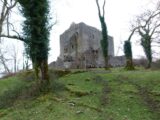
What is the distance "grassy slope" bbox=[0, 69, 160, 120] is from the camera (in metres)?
16.2

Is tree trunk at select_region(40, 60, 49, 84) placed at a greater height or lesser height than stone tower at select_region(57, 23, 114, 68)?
lesser

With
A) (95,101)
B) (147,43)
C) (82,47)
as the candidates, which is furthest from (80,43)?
(95,101)

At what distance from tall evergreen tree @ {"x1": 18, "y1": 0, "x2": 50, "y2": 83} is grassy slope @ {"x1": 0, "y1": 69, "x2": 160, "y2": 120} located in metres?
1.86

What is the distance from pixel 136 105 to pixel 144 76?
750cm

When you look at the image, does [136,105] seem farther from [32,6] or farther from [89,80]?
[32,6]

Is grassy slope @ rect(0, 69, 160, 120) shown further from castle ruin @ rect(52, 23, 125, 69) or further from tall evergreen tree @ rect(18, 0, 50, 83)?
castle ruin @ rect(52, 23, 125, 69)

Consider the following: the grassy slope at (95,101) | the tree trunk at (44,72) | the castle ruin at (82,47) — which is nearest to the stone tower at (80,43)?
the castle ruin at (82,47)

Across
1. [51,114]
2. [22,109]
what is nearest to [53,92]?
[22,109]

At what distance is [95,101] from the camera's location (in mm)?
18594

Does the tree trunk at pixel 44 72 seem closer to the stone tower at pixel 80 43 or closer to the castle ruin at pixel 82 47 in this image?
the castle ruin at pixel 82 47

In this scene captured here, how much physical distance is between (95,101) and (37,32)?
7273 mm

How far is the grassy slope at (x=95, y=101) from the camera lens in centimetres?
1622

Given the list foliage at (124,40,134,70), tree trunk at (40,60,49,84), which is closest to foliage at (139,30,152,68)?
foliage at (124,40,134,70)

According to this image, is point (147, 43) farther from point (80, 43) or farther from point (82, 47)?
point (80, 43)
